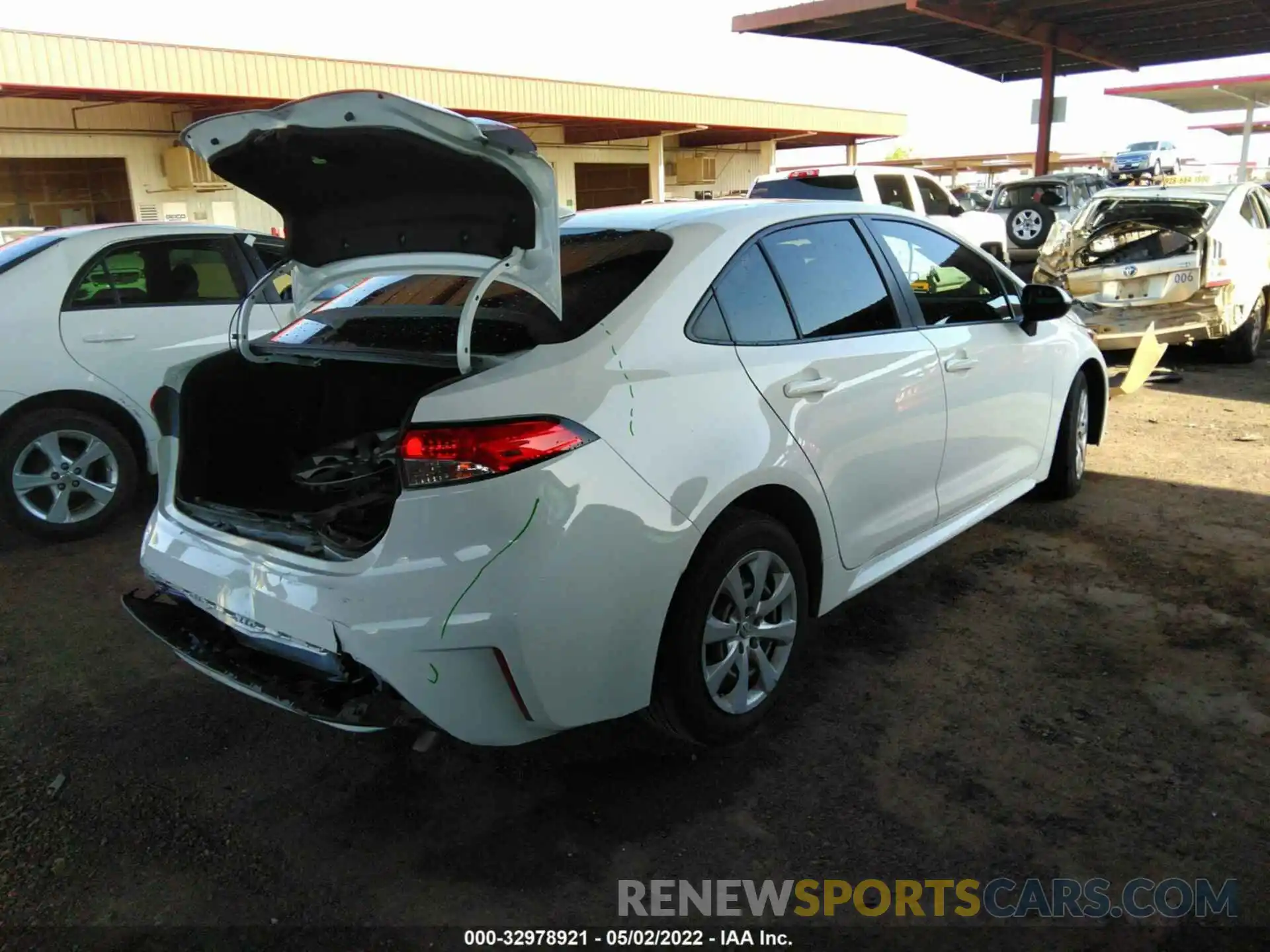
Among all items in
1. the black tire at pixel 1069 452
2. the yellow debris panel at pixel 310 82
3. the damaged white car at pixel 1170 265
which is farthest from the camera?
the yellow debris panel at pixel 310 82

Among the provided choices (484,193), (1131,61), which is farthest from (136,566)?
(1131,61)

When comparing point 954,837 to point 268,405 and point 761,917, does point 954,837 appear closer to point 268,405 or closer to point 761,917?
point 761,917

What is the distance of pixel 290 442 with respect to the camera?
11.7 feet

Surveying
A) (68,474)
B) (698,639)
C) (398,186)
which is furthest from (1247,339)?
(68,474)

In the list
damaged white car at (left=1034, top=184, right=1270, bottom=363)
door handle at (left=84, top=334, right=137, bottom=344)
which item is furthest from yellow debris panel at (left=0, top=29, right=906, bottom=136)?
damaged white car at (left=1034, top=184, right=1270, bottom=363)

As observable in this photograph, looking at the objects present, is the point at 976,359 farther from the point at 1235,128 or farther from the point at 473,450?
the point at 1235,128

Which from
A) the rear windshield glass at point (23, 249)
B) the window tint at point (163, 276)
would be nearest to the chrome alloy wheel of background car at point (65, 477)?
the window tint at point (163, 276)

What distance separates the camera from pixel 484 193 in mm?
2789

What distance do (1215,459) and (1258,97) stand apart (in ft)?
108

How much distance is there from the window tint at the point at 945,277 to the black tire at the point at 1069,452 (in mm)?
819

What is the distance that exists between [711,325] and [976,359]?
1629 mm

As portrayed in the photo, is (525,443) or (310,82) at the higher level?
(310,82)

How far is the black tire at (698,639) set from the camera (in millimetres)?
2828

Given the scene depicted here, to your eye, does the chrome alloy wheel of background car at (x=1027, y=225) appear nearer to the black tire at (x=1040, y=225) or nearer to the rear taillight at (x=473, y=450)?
the black tire at (x=1040, y=225)
